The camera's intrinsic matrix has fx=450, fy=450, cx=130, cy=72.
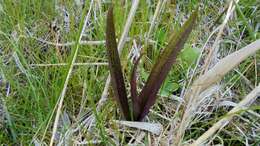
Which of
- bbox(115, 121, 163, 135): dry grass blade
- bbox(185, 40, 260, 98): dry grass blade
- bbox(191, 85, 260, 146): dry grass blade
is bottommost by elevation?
bbox(115, 121, 163, 135): dry grass blade

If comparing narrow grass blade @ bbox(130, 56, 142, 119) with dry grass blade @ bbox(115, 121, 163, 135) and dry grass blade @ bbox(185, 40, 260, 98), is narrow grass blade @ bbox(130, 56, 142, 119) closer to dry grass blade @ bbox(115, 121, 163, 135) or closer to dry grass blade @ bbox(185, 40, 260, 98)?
dry grass blade @ bbox(115, 121, 163, 135)

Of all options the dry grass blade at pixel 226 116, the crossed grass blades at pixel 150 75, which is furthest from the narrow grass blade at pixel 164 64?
the dry grass blade at pixel 226 116

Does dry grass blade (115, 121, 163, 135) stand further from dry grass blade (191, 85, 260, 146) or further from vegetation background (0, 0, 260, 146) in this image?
dry grass blade (191, 85, 260, 146)

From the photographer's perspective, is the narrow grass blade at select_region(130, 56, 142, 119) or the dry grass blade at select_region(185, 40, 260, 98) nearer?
the dry grass blade at select_region(185, 40, 260, 98)

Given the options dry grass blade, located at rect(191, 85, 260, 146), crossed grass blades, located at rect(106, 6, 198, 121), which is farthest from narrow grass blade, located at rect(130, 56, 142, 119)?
dry grass blade, located at rect(191, 85, 260, 146)

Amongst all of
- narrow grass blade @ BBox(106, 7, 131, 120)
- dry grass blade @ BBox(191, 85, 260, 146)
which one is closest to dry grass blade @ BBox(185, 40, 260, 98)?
dry grass blade @ BBox(191, 85, 260, 146)

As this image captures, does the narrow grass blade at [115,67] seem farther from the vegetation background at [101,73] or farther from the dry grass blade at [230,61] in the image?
the dry grass blade at [230,61]

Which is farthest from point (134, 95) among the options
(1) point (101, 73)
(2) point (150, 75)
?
(1) point (101, 73)

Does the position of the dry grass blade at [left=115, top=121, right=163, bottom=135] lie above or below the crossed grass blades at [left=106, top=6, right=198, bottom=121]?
below
